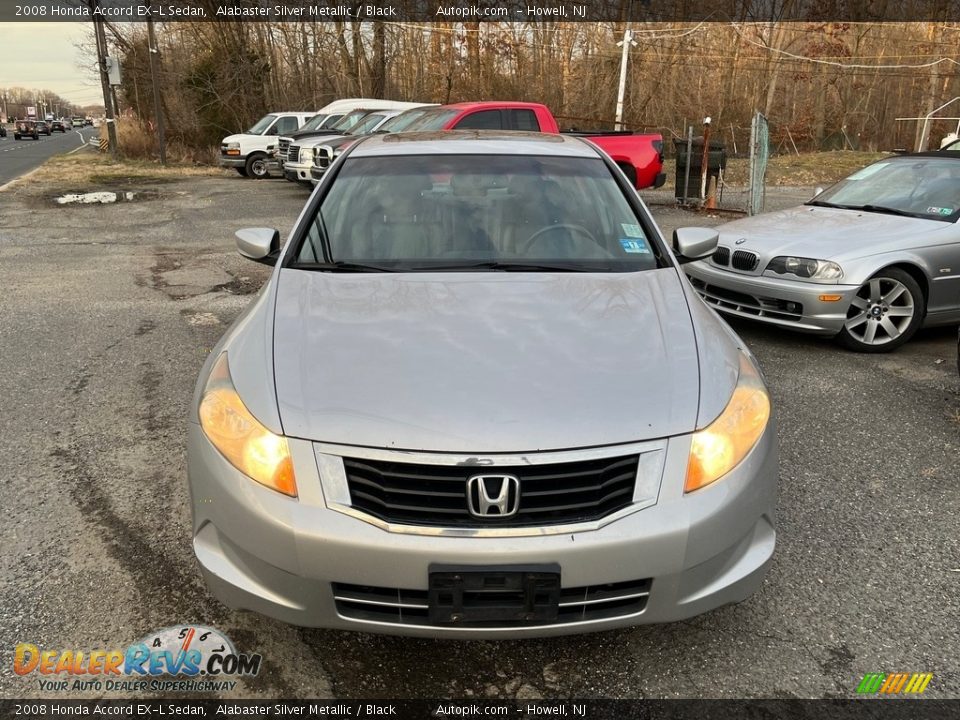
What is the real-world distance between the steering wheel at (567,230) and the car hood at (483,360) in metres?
0.36

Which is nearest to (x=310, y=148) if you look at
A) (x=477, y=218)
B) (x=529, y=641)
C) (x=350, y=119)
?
(x=350, y=119)

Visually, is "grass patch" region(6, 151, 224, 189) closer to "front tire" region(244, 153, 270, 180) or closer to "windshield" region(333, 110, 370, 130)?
"front tire" region(244, 153, 270, 180)

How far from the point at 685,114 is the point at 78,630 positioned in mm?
30931

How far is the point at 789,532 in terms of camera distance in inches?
121

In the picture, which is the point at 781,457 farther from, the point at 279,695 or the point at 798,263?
the point at 279,695

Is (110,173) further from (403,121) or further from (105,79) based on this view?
(403,121)

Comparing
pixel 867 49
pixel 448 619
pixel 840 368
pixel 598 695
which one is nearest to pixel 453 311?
pixel 448 619

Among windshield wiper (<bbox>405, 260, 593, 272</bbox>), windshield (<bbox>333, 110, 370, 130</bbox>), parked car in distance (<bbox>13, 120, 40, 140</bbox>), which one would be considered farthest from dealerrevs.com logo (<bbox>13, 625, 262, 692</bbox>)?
parked car in distance (<bbox>13, 120, 40, 140</bbox>)

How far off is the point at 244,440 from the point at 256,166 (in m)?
19.2

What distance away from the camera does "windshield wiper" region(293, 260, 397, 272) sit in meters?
3.00

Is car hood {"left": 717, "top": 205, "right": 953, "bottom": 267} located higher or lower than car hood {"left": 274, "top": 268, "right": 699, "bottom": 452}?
lower

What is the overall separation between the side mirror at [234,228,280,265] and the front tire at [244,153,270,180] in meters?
17.5

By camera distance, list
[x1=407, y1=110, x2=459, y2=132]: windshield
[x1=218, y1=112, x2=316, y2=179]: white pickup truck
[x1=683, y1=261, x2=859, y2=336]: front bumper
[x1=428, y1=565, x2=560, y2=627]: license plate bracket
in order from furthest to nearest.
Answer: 1. [x1=218, y1=112, x2=316, y2=179]: white pickup truck
2. [x1=407, y1=110, x2=459, y2=132]: windshield
3. [x1=683, y1=261, x2=859, y2=336]: front bumper
4. [x1=428, y1=565, x2=560, y2=627]: license plate bracket

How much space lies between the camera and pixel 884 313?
5.48 meters
